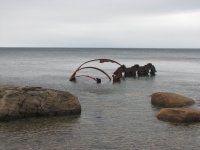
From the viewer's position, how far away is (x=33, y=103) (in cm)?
1675

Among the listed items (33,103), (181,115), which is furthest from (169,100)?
(33,103)

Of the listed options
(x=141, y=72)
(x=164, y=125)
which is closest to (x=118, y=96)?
(x=164, y=125)

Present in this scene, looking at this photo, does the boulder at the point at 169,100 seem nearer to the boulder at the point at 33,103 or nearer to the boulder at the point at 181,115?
the boulder at the point at 181,115

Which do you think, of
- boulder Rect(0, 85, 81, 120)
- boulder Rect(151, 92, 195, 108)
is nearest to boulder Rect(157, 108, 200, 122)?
boulder Rect(151, 92, 195, 108)

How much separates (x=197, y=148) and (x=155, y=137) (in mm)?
2003

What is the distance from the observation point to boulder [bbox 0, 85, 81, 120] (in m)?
16.1

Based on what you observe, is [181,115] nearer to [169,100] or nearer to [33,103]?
[169,100]

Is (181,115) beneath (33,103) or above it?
beneath

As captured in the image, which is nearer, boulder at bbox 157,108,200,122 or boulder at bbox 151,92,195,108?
boulder at bbox 157,108,200,122

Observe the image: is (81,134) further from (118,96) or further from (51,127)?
(118,96)

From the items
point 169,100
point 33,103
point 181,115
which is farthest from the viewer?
point 169,100

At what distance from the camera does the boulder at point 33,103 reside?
16073mm

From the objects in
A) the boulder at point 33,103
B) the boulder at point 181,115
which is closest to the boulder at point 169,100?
the boulder at point 181,115

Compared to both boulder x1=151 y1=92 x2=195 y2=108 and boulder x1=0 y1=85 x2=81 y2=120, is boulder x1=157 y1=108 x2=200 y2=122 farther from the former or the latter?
boulder x1=0 y1=85 x2=81 y2=120
